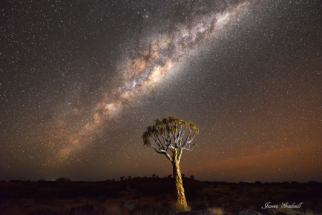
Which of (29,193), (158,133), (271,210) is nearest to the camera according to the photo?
(271,210)

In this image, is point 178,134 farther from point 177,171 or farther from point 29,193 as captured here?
point 29,193

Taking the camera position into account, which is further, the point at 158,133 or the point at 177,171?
the point at 158,133

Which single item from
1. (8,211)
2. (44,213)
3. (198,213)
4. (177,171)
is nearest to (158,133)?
(177,171)

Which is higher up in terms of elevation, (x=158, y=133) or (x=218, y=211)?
(x=158, y=133)

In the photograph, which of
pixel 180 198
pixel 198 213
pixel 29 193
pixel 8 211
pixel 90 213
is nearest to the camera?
pixel 198 213

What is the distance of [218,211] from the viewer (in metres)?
12.0

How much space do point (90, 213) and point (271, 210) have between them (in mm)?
11314

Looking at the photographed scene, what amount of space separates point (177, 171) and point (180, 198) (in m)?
1.95

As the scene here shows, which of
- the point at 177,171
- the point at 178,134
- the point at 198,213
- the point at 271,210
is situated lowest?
the point at 271,210

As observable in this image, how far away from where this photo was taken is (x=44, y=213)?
8.97 metres

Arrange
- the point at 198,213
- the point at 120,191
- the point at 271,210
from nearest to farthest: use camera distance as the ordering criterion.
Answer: the point at 198,213
the point at 271,210
the point at 120,191

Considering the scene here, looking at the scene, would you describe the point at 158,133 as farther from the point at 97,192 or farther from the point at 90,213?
the point at 97,192

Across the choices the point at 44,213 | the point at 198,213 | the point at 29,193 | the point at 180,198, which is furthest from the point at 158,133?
the point at 29,193

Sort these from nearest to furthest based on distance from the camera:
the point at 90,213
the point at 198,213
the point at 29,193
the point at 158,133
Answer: the point at 198,213 < the point at 90,213 < the point at 158,133 < the point at 29,193
